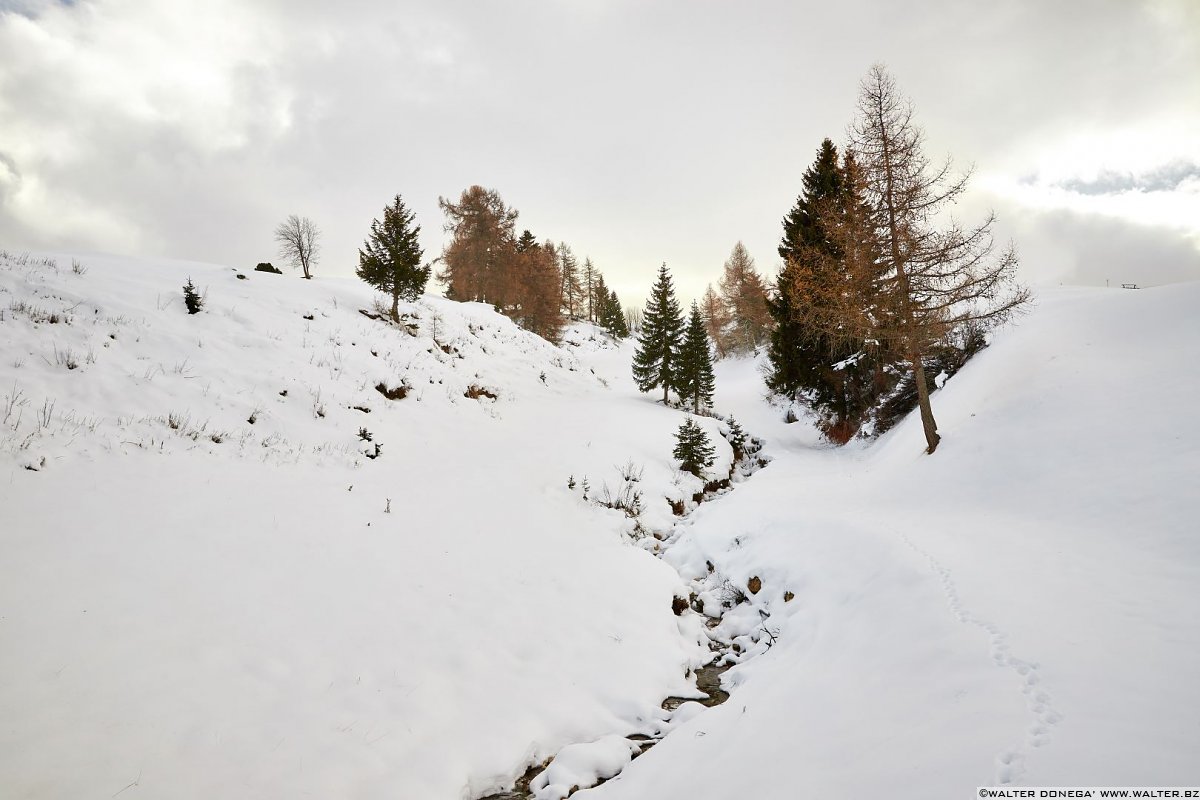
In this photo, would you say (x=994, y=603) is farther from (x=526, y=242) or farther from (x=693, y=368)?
(x=526, y=242)

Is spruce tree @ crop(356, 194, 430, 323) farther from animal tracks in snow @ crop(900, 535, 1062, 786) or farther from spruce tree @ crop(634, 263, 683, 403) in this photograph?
animal tracks in snow @ crop(900, 535, 1062, 786)

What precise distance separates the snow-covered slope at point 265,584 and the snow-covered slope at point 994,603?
1541 millimetres

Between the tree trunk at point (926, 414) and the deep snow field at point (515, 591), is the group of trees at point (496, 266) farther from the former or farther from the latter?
the tree trunk at point (926, 414)

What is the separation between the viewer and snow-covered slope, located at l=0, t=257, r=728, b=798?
→ 3375mm

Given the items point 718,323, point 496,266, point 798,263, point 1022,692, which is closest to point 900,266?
point 798,263

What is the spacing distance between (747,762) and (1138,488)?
25.6ft

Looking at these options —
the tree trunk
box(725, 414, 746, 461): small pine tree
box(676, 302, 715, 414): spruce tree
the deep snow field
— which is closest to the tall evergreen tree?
box(725, 414, 746, 461): small pine tree

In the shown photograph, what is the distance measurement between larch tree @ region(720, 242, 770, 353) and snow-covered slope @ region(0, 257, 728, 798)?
1233 inches

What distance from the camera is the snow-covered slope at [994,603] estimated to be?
105 inches

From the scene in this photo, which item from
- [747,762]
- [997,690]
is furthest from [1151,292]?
[747,762]

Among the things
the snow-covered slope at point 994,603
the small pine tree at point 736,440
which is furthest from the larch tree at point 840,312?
the snow-covered slope at point 994,603

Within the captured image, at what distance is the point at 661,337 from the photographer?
2719cm

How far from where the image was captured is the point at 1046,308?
1648 centimetres

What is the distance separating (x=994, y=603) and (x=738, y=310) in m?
40.9
